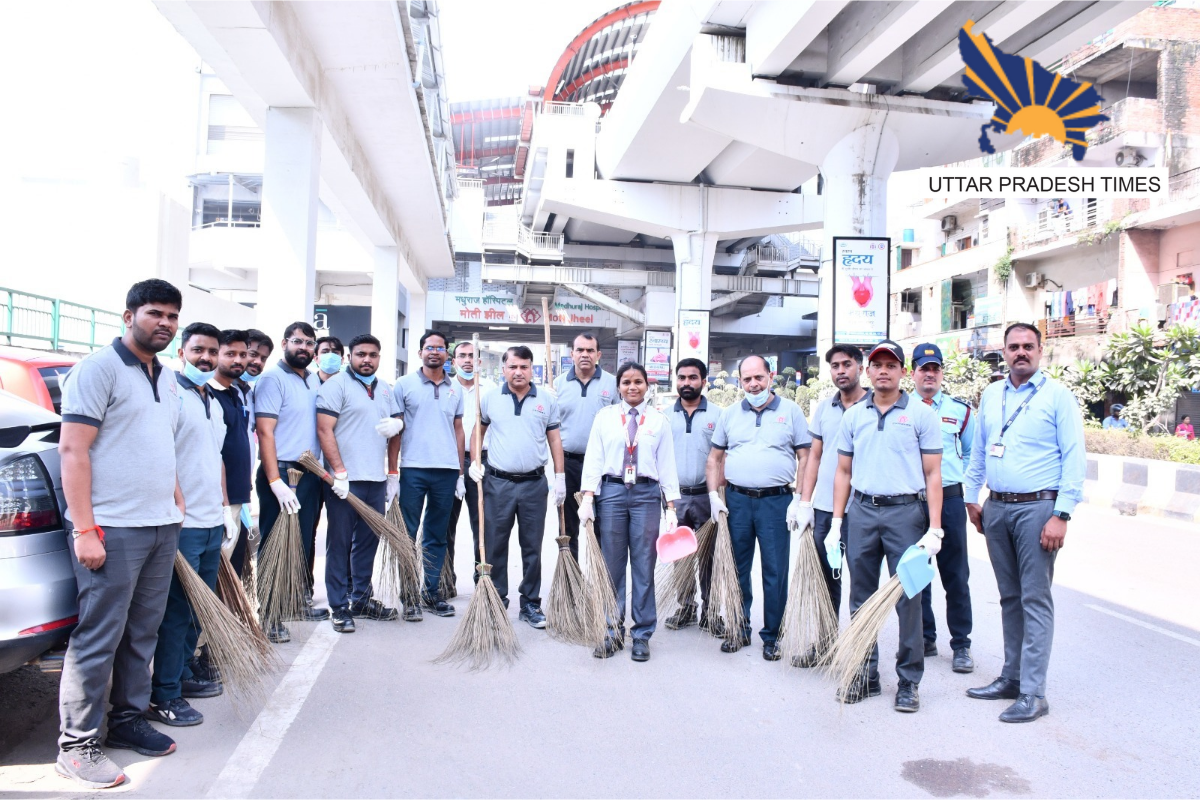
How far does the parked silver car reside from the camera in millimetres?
2938

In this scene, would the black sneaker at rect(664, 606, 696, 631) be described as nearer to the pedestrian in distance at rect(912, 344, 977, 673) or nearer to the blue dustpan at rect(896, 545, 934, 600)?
the pedestrian in distance at rect(912, 344, 977, 673)

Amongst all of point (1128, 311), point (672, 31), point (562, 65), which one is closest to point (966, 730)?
point (672, 31)

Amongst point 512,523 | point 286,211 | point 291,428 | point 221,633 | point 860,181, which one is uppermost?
point 860,181

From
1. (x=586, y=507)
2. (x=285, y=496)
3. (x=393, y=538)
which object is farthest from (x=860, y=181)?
(x=285, y=496)

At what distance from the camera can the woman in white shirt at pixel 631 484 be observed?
490 cm

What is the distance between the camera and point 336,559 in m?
5.21

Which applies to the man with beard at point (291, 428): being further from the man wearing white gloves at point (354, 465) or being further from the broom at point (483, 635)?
the broom at point (483, 635)

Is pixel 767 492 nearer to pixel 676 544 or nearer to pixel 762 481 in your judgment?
pixel 762 481

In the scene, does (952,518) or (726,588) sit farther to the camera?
(726,588)

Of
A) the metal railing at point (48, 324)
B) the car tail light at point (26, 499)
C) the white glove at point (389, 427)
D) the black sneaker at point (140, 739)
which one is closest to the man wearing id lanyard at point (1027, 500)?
the white glove at point (389, 427)

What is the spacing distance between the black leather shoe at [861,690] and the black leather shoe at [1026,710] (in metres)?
0.58

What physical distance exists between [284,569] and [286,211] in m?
5.94

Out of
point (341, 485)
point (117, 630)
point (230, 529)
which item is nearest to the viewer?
point (117, 630)

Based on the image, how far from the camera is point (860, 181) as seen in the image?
49.9 feet
